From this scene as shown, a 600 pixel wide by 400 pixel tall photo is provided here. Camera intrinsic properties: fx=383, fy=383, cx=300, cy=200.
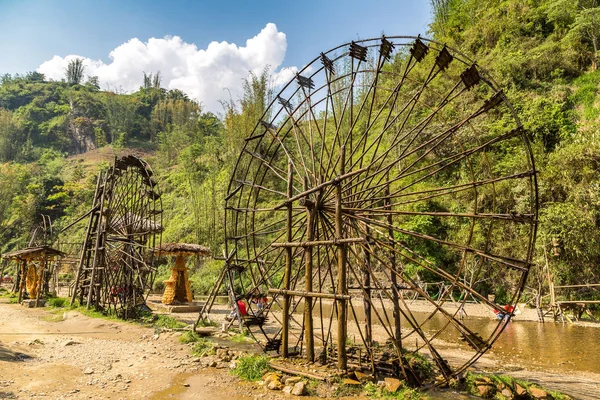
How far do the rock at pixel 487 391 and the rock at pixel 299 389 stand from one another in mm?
3875

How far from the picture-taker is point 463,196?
27.4m

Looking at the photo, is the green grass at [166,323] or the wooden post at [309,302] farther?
the green grass at [166,323]

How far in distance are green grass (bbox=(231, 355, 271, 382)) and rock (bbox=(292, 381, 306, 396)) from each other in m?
1.22

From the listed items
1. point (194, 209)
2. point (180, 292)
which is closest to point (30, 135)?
point (194, 209)

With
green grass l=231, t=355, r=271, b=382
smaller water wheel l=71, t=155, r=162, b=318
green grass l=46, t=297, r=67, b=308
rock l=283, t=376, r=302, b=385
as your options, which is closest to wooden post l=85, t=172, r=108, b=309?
smaller water wheel l=71, t=155, r=162, b=318

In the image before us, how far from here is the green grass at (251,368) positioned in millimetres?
8359

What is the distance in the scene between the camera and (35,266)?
20.6 meters

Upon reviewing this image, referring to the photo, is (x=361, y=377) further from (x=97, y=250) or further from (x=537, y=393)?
(x=97, y=250)

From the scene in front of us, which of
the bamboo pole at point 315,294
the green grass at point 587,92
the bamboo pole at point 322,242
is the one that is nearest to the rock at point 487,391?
the bamboo pole at point 315,294

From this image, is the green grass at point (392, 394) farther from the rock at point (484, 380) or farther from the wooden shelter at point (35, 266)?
the wooden shelter at point (35, 266)

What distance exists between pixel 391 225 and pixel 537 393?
174 inches

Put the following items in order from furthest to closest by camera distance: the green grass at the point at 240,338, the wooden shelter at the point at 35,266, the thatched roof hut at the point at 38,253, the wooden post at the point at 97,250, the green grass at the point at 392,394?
the wooden shelter at the point at 35,266 → the thatched roof hut at the point at 38,253 → the wooden post at the point at 97,250 → the green grass at the point at 240,338 → the green grass at the point at 392,394

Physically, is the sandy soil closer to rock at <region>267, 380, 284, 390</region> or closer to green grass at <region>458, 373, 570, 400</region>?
rock at <region>267, 380, 284, 390</region>

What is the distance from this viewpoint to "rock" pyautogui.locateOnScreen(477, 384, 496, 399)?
317 inches
